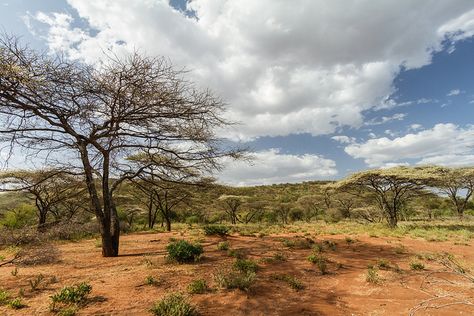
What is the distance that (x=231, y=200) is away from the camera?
127 feet

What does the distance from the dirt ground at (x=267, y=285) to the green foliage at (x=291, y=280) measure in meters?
0.12

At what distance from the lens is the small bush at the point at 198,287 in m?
7.67

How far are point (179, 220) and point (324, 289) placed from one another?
40.6 m

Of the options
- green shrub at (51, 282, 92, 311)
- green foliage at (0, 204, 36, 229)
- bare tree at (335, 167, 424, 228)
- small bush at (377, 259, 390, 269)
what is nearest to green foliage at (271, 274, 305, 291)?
small bush at (377, 259, 390, 269)

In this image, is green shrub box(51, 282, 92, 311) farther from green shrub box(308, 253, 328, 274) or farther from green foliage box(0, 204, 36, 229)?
green foliage box(0, 204, 36, 229)

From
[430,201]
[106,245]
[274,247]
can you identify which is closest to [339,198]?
[430,201]

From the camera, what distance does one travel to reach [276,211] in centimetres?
4547

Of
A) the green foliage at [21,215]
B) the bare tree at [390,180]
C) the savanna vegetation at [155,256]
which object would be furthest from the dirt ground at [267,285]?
the green foliage at [21,215]

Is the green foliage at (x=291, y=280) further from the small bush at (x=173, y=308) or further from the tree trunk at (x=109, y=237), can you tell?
the tree trunk at (x=109, y=237)

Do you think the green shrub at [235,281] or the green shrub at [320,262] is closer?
the green shrub at [235,281]

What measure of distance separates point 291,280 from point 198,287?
260 cm

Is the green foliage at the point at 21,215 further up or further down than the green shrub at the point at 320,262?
further up

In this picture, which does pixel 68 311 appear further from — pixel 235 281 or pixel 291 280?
pixel 291 280

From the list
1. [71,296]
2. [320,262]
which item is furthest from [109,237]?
[320,262]
